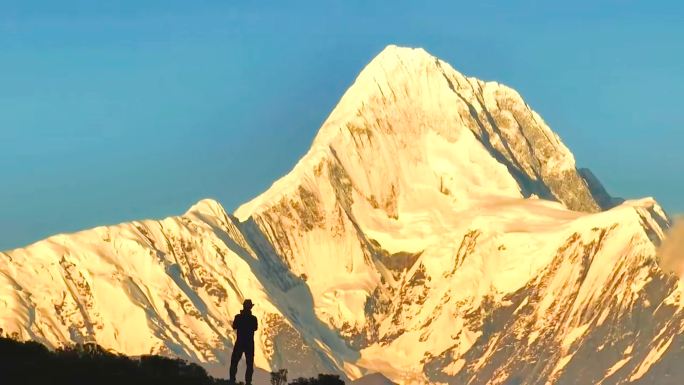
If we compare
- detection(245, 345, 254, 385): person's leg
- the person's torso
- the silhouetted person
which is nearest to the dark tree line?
detection(245, 345, 254, 385): person's leg

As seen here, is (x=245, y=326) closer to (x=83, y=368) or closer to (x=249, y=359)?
(x=249, y=359)

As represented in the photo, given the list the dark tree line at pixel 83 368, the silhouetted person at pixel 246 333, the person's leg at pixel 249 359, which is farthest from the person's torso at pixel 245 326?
the dark tree line at pixel 83 368

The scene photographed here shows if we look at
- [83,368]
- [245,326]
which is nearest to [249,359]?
[245,326]

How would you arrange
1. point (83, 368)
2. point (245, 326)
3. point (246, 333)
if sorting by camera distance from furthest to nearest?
point (246, 333) → point (245, 326) → point (83, 368)

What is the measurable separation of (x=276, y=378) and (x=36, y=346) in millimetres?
23752

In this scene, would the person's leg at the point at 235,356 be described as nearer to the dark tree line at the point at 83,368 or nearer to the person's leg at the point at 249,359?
the person's leg at the point at 249,359

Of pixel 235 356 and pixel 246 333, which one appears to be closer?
pixel 246 333

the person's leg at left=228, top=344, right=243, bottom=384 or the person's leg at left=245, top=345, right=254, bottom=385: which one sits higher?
the person's leg at left=228, top=344, right=243, bottom=384

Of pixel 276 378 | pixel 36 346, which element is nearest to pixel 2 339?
pixel 36 346

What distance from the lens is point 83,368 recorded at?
352ft

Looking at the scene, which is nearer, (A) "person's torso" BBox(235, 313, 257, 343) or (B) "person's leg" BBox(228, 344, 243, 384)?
(A) "person's torso" BBox(235, 313, 257, 343)

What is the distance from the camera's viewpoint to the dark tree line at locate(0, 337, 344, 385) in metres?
104

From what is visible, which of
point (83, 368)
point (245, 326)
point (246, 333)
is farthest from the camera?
point (246, 333)

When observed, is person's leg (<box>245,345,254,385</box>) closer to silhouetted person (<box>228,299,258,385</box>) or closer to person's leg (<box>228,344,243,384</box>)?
silhouetted person (<box>228,299,258,385</box>)
